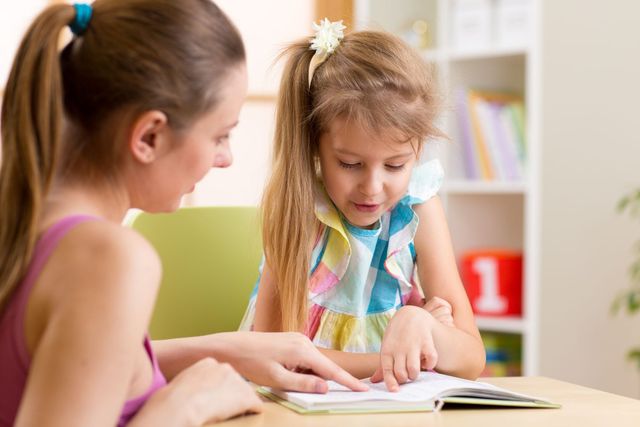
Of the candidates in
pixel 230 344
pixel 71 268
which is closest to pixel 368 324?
pixel 230 344

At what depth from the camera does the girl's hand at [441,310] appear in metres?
1.46

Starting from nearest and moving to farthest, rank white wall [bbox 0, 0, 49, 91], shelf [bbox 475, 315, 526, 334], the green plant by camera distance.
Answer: the green plant < shelf [bbox 475, 315, 526, 334] < white wall [bbox 0, 0, 49, 91]

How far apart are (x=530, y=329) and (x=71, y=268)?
91.6 inches

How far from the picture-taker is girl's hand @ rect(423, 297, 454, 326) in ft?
4.80

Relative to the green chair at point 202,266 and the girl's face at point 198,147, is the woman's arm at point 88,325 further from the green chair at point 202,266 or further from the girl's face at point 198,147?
the green chair at point 202,266

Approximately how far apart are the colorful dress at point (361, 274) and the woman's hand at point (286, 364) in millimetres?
461

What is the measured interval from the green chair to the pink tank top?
832mm

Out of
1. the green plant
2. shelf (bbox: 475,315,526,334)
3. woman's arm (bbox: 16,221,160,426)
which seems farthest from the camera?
shelf (bbox: 475,315,526,334)

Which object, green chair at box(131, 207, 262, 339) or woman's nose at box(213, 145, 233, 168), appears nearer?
woman's nose at box(213, 145, 233, 168)

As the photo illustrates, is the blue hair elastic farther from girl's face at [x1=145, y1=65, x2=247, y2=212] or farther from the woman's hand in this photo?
the woman's hand

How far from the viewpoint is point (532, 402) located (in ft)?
3.69

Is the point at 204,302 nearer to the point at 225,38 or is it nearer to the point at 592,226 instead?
the point at 225,38

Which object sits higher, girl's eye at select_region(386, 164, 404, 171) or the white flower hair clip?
the white flower hair clip

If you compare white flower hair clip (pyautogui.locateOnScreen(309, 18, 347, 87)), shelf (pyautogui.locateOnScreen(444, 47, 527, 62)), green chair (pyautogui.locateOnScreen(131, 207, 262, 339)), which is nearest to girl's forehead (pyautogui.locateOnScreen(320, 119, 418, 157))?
white flower hair clip (pyautogui.locateOnScreen(309, 18, 347, 87))
